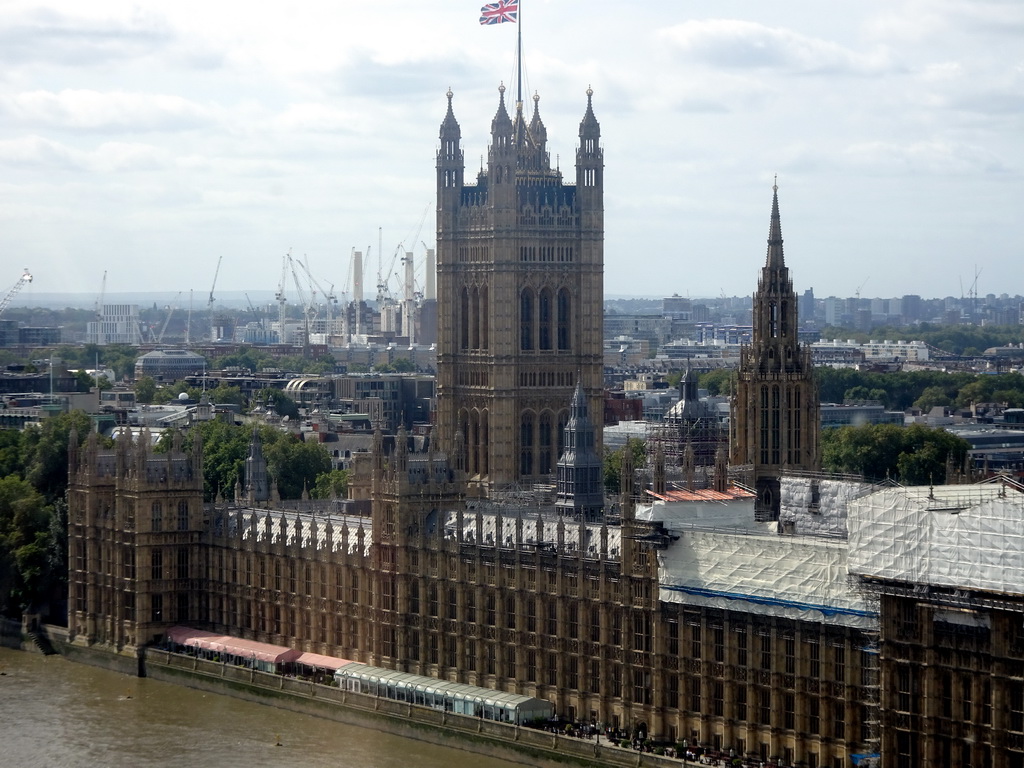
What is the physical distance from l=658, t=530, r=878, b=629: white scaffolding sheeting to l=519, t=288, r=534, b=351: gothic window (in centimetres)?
4524

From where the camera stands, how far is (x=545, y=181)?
134125mm

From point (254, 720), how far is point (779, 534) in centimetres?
2551

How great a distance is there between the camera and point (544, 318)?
13462 cm

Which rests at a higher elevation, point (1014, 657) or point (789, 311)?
point (789, 311)

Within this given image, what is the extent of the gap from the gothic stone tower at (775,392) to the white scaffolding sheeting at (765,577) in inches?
1026

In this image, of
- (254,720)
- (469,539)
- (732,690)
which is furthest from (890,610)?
(254,720)

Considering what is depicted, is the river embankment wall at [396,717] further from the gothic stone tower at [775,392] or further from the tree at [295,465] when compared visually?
the tree at [295,465]

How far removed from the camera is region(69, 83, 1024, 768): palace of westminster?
3056 inches

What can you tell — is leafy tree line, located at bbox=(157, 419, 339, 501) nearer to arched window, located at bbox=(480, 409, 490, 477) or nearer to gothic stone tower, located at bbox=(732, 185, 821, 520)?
arched window, located at bbox=(480, 409, 490, 477)

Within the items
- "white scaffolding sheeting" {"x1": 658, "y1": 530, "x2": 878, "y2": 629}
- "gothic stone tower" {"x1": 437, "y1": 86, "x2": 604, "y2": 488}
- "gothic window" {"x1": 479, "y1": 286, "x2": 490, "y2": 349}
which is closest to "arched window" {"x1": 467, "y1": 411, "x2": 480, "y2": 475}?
"gothic stone tower" {"x1": 437, "y1": 86, "x2": 604, "y2": 488}

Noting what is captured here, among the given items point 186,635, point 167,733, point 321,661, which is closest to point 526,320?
point 186,635

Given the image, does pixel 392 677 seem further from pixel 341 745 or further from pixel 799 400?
pixel 799 400

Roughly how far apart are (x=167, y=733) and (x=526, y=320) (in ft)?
134

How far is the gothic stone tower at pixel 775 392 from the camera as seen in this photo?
377 feet
